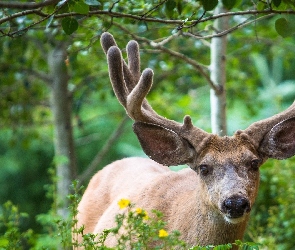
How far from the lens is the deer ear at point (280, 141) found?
19.8 feet

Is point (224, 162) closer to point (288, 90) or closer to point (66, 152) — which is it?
point (66, 152)

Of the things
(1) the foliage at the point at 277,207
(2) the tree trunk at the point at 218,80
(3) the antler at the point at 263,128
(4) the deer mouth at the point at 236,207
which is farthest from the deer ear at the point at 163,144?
(1) the foliage at the point at 277,207

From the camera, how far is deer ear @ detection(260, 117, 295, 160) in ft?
19.8

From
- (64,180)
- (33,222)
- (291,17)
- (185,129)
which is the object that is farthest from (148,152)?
(33,222)

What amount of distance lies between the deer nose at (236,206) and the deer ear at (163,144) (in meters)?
0.81

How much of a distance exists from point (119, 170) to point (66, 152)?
9.73 feet

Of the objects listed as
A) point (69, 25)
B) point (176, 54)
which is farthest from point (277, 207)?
point (69, 25)

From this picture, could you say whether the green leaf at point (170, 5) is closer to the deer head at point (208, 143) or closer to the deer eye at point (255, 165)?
the deer head at point (208, 143)

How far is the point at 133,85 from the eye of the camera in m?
6.41

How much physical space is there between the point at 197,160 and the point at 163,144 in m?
0.33

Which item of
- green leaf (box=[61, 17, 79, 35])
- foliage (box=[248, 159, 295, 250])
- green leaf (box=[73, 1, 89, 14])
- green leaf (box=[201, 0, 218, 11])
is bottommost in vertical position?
foliage (box=[248, 159, 295, 250])

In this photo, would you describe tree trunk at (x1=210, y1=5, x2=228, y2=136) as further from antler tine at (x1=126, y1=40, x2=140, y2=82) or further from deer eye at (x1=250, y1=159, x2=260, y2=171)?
deer eye at (x1=250, y1=159, x2=260, y2=171)

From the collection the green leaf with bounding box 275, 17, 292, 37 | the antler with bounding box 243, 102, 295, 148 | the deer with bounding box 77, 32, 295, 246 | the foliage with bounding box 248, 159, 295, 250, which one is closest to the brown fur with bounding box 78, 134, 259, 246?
the deer with bounding box 77, 32, 295, 246

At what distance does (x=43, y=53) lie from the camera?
10.8 meters
